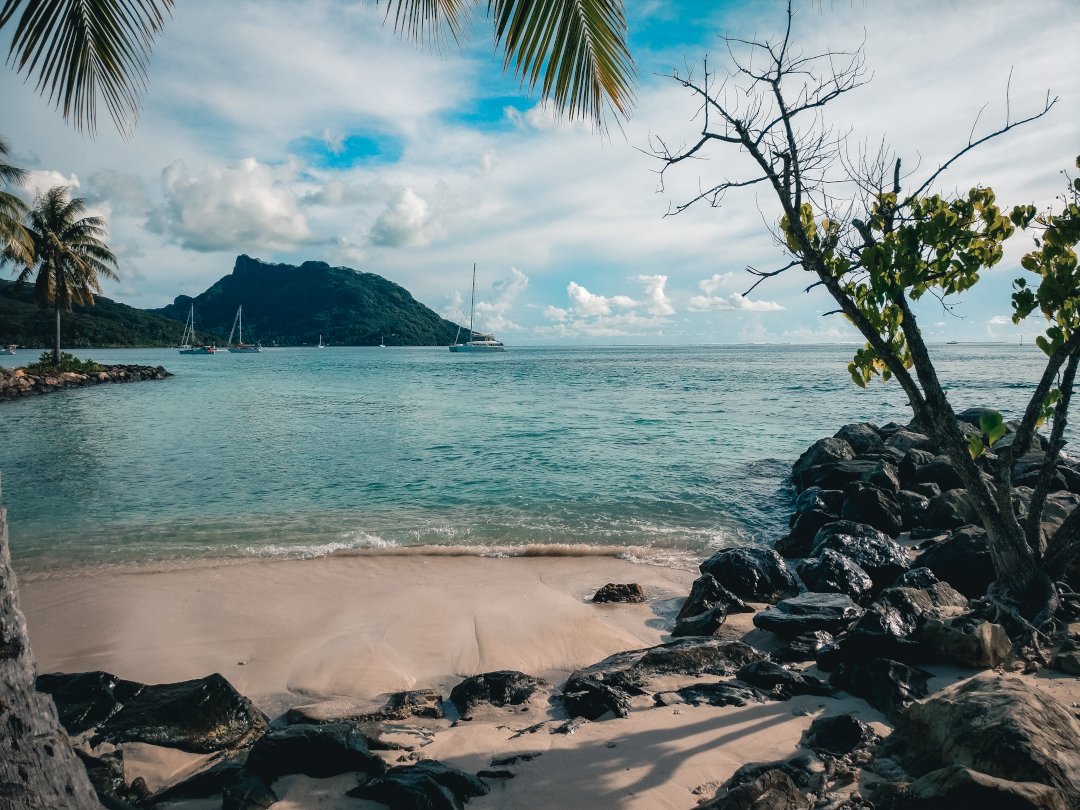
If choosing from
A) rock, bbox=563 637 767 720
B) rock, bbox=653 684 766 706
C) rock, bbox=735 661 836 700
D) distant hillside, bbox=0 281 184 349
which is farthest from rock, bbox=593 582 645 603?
distant hillside, bbox=0 281 184 349

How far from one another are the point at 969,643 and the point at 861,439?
12.2m

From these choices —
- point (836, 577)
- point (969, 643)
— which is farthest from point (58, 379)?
point (969, 643)

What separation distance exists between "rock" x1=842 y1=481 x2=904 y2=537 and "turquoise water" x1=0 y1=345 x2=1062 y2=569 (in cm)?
130

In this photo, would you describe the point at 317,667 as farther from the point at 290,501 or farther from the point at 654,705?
the point at 290,501

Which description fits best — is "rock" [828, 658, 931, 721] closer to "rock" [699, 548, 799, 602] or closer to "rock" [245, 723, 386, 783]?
"rock" [699, 548, 799, 602]

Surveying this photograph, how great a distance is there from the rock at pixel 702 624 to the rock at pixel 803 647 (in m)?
0.72

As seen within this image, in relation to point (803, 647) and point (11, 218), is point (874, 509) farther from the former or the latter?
point (11, 218)

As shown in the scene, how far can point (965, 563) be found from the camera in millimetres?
6691

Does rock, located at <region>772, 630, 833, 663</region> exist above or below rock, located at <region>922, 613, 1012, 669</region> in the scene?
below

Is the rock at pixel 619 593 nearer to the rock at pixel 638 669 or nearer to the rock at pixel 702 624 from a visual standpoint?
the rock at pixel 702 624

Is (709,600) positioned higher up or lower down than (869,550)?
lower down

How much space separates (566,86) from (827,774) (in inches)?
176

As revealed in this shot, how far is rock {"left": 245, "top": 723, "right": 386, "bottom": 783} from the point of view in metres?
3.46

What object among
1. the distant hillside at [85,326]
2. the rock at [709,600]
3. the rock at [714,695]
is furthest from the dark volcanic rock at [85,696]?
the distant hillside at [85,326]
